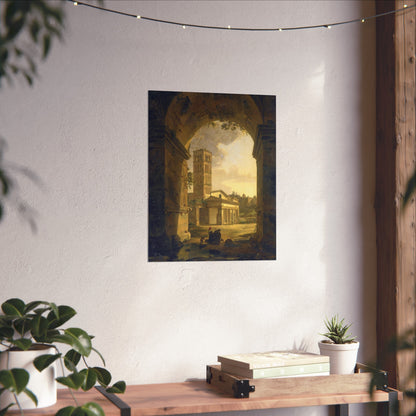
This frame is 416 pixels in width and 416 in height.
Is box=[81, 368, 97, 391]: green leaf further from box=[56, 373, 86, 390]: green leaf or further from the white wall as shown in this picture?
the white wall

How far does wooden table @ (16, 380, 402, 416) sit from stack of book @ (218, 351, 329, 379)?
86 millimetres

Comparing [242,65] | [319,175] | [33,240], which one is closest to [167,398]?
[33,240]

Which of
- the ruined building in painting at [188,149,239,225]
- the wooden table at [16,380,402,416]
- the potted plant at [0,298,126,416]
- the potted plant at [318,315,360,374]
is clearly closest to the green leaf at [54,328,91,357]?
the potted plant at [0,298,126,416]

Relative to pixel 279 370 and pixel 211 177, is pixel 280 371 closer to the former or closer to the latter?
pixel 279 370

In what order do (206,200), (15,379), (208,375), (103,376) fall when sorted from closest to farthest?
(15,379) → (103,376) → (208,375) → (206,200)

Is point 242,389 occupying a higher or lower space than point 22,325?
lower

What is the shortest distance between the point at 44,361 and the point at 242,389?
0.73 m

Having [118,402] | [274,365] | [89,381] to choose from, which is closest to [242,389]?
[274,365]

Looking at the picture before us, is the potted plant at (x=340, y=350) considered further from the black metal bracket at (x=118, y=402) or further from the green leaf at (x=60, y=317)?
the green leaf at (x=60, y=317)

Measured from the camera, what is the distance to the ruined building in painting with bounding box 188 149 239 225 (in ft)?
8.61

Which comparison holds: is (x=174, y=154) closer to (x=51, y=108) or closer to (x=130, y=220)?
(x=130, y=220)

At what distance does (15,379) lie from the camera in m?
1.87

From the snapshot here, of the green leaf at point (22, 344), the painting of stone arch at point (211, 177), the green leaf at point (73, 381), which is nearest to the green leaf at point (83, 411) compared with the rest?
the green leaf at point (73, 381)

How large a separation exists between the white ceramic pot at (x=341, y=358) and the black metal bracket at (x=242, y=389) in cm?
45
